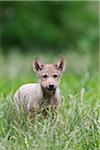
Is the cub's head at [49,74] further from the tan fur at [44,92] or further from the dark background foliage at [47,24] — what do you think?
the dark background foliage at [47,24]

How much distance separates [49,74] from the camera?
9.05 metres

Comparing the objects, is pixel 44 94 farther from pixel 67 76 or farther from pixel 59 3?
pixel 59 3

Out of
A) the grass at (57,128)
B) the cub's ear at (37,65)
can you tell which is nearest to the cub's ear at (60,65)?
the cub's ear at (37,65)

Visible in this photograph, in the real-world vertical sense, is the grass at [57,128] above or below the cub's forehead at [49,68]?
below

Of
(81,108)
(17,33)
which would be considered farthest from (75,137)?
(17,33)

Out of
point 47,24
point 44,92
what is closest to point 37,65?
point 44,92

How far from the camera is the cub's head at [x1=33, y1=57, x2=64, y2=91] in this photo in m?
8.92

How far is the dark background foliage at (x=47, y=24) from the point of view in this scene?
26203 millimetres

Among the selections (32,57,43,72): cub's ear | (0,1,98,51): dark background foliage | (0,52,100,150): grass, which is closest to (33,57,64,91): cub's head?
(32,57,43,72): cub's ear

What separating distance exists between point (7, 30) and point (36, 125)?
18486 mm

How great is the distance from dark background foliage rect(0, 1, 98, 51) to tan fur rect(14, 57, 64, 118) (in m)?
16.1

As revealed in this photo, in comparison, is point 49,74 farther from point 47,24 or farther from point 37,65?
point 47,24

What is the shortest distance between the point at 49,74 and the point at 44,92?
21cm

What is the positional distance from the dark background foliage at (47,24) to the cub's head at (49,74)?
16.1m
